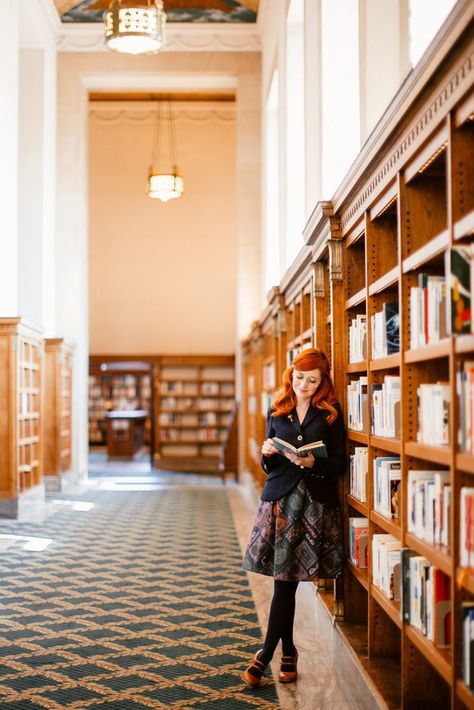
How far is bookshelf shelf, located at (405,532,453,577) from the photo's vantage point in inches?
110

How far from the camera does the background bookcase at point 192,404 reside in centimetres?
2094

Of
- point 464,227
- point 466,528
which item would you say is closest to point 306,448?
point 466,528

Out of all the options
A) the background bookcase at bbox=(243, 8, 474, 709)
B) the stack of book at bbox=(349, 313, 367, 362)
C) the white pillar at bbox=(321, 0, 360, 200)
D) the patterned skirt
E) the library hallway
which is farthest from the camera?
the white pillar at bbox=(321, 0, 360, 200)

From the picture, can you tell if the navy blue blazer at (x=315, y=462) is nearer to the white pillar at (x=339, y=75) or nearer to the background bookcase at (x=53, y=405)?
the white pillar at (x=339, y=75)

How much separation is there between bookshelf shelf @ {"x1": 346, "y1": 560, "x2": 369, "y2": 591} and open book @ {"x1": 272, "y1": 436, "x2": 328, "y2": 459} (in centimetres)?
67

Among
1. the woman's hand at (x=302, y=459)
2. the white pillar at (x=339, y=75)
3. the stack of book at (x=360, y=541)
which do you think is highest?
the white pillar at (x=339, y=75)

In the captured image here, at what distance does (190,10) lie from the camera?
1587cm

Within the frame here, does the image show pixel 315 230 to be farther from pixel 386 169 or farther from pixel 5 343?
pixel 5 343

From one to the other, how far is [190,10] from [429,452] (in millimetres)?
14645

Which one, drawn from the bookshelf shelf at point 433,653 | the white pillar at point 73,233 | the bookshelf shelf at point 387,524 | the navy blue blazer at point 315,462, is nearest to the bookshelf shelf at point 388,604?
the bookshelf shelf at point 433,653

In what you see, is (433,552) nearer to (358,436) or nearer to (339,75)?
(358,436)

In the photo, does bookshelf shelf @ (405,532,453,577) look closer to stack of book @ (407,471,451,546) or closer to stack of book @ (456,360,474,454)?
stack of book @ (407,471,451,546)

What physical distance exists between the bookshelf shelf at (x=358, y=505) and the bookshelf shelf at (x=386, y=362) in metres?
0.72

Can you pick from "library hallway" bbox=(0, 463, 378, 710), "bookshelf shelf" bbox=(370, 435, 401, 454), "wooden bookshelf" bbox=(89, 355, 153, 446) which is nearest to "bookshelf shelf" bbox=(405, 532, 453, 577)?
"bookshelf shelf" bbox=(370, 435, 401, 454)
